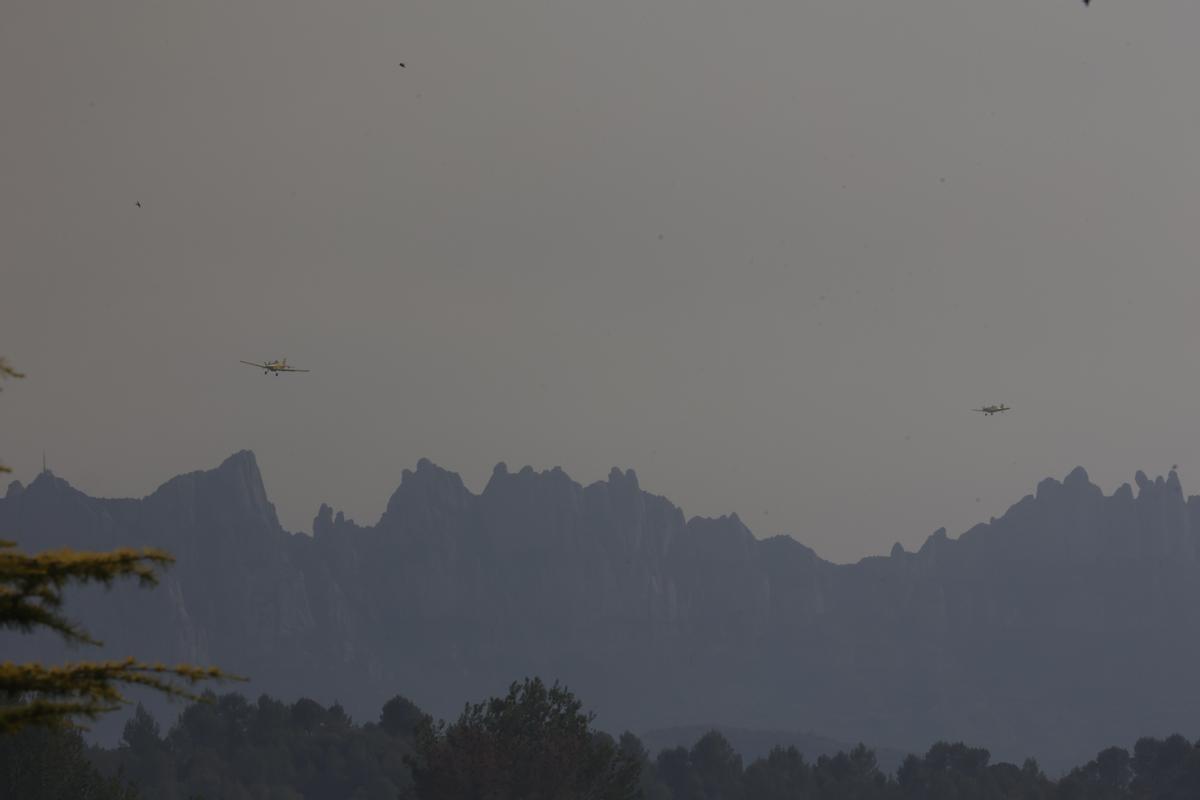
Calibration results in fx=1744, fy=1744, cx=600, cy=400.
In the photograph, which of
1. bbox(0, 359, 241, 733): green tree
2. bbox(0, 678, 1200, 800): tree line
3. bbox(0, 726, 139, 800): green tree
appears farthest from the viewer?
bbox(0, 678, 1200, 800): tree line

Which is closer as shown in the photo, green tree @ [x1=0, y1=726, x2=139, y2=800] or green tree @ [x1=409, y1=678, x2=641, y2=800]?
green tree @ [x1=0, y1=726, x2=139, y2=800]

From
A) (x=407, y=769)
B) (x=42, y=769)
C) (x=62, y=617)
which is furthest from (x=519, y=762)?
(x=62, y=617)

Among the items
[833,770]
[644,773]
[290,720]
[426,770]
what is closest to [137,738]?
[290,720]

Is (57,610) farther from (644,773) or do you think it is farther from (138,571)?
(644,773)

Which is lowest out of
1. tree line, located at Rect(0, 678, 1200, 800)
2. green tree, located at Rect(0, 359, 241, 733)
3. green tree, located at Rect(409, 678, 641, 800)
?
green tree, located at Rect(0, 359, 241, 733)

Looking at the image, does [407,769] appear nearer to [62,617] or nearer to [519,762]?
[519,762]

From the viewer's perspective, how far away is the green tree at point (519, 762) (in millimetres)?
91312

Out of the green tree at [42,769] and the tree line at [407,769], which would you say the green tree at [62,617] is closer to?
the green tree at [42,769]

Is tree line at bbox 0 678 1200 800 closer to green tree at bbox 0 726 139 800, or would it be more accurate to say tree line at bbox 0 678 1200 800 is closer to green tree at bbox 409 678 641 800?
green tree at bbox 409 678 641 800

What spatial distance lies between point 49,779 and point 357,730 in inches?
4315

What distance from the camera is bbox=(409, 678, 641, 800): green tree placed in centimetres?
9131

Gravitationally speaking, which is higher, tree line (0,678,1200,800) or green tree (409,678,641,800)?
tree line (0,678,1200,800)

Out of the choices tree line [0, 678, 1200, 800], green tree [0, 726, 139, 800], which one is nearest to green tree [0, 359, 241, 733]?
green tree [0, 726, 139, 800]

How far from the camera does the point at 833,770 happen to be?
7096 inches
